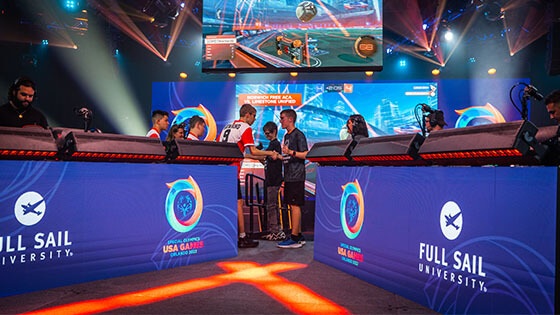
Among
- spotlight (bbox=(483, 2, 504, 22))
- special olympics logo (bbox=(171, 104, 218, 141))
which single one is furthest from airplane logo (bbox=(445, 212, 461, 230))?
special olympics logo (bbox=(171, 104, 218, 141))

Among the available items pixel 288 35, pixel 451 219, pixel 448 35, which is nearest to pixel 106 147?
pixel 451 219

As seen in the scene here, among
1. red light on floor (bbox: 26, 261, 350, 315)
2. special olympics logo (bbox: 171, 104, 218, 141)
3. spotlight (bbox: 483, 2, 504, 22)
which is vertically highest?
spotlight (bbox: 483, 2, 504, 22)

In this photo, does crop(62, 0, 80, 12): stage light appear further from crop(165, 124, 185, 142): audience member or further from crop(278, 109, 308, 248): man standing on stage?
crop(278, 109, 308, 248): man standing on stage

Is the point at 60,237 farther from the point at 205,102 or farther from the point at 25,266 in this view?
the point at 205,102

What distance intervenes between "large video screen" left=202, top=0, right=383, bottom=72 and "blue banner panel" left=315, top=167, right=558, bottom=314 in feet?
9.22

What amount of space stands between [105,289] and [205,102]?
6.01 metres

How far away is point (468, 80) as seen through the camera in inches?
328

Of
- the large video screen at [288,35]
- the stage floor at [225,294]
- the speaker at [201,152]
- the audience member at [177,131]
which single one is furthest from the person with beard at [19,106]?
the large video screen at [288,35]

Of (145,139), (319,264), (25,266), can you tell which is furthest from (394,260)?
(25,266)

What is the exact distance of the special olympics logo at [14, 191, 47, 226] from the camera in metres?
3.06

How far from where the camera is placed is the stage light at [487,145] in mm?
2240

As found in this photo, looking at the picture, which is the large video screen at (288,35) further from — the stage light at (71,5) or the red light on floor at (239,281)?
the red light on floor at (239,281)

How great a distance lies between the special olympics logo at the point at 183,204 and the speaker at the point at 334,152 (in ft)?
4.47

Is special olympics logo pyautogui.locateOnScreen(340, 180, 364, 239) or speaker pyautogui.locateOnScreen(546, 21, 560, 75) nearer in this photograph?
special olympics logo pyautogui.locateOnScreen(340, 180, 364, 239)
